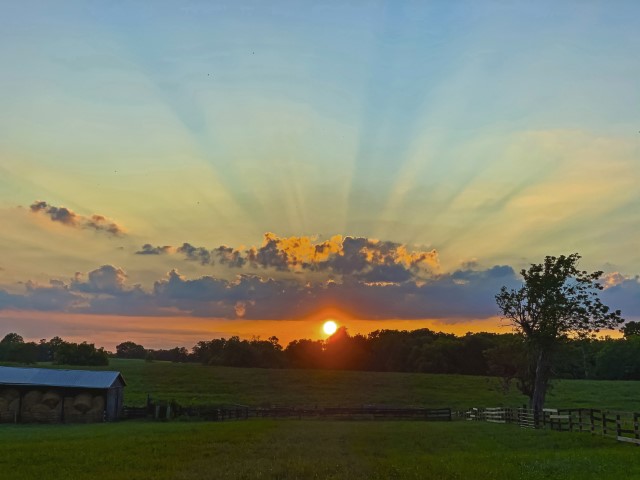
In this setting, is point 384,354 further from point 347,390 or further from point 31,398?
point 31,398

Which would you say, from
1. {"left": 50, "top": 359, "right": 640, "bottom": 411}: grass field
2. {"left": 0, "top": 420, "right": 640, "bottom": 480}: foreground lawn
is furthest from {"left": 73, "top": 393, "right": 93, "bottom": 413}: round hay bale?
{"left": 0, "top": 420, "right": 640, "bottom": 480}: foreground lawn

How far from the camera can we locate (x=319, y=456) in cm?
2589

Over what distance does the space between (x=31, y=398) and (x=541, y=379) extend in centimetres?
4745

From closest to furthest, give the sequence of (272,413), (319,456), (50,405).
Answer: (319,456)
(50,405)
(272,413)

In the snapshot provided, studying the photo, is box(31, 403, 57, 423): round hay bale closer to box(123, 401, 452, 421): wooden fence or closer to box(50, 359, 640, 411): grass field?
box(123, 401, 452, 421): wooden fence

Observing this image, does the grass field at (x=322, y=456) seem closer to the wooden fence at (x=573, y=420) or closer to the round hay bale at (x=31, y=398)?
the wooden fence at (x=573, y=420)

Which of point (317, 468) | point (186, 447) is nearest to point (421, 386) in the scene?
point (186, 447)

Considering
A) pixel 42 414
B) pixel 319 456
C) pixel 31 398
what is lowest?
pixel 42 414

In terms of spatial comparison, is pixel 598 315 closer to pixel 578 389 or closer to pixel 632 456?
pixel 632 456

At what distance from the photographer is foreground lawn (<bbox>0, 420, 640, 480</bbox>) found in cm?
2088

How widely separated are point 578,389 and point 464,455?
81.1 meters

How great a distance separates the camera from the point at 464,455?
2678cm

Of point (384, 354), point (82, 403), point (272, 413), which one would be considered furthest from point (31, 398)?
point (384, 354)

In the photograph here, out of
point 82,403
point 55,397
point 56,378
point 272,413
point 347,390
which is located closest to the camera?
point 55,397
